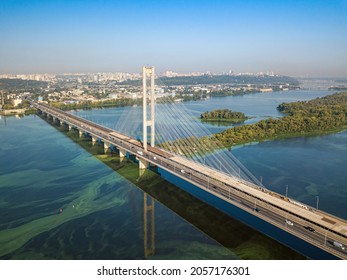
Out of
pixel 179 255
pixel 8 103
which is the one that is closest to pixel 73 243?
pixel 179 255

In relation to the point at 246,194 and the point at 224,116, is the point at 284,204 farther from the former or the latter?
the point at 224,116

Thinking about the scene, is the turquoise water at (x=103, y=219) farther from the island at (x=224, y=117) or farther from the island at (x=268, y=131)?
the island at (x=224, y=117)

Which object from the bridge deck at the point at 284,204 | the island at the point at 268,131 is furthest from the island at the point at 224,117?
the bridge deck at the point at 284,204

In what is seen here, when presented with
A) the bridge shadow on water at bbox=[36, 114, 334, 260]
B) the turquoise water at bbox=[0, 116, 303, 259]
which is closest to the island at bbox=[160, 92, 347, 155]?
the bridge shadow on water at bbox=[36, 114, 334, 260]

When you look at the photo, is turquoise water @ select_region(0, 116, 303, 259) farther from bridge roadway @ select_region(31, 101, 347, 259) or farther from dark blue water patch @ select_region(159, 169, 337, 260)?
bridge roadway @ select_region(31, 101, 347, 259)

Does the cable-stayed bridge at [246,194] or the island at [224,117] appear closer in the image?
the cable-stayed bridge at [246,194]

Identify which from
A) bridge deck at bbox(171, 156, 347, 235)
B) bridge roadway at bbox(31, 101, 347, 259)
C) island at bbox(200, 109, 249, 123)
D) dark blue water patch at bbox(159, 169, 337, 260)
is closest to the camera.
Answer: bridge roadway at bbox(31, 101, 347, 259)
